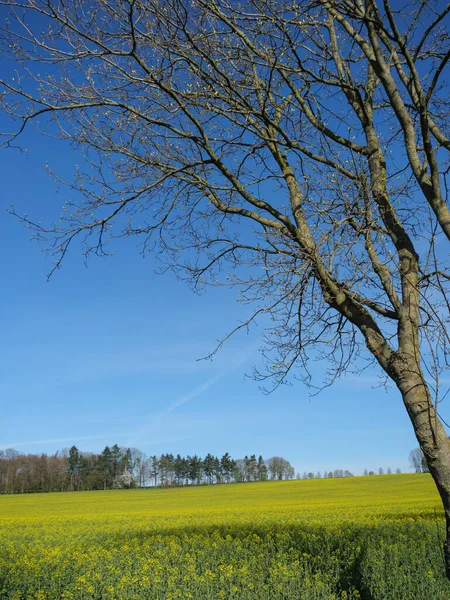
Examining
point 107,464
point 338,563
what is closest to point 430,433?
point 338,563

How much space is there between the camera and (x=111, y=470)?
373 ft

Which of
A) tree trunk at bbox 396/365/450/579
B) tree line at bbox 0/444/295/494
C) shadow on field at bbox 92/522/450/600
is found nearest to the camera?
tree trunk at bbox 396/365/450/579

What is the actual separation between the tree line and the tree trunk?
115 meters

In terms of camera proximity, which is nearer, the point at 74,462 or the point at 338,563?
the point at 338,563

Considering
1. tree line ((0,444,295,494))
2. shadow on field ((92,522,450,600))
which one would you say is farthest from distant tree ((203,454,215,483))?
shadow on field ((92,522,450,600))

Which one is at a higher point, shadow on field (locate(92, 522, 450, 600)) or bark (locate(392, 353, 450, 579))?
bark (locate(392, 353, 450, 579))

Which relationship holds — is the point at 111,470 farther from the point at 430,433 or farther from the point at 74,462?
the point at 430,433

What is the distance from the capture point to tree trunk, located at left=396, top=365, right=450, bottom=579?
388 centimetres

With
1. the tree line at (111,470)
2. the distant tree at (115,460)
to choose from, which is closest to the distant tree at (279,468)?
the tree line at (111,470)

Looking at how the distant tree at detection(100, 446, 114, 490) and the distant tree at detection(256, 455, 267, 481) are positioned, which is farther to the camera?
the distant tree at detection(256, 455, 267, 481)

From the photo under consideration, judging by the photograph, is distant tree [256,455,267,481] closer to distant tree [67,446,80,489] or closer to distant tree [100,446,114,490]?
distant tree [100,446,114,490]

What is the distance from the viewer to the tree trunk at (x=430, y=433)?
3.88 meters

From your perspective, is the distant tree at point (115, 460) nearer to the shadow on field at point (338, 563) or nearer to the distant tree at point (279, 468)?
the distant tree at point (279, 468)

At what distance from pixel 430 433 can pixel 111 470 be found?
119 metres
